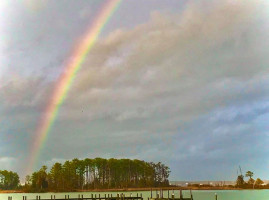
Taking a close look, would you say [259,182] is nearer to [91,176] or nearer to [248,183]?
[248,183]

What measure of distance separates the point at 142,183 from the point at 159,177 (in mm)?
18039

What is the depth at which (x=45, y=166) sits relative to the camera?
181500 millimetres

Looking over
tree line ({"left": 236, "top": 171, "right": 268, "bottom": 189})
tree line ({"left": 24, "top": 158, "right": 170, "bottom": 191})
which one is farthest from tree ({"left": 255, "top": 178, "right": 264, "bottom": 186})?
tree line ({"left": 24, "top": 158, "right": 170, "bottom": 191})

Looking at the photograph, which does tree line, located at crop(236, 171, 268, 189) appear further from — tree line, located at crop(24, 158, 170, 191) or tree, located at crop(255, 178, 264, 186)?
tree line, located at crop(24, 158, 170, 191)

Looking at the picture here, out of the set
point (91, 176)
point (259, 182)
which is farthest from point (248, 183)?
point (91, 176)

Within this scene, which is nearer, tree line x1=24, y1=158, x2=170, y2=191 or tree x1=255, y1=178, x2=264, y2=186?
tree line x1=24, y1=158, x2=170, y2=191

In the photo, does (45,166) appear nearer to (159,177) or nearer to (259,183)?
(159,177)

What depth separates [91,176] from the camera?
175875 mm

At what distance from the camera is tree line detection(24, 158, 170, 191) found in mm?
167500

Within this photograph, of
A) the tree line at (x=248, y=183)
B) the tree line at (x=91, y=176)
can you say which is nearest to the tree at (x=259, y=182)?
the tree line at (x=248, y=183)

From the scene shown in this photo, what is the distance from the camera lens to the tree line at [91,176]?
168 metres

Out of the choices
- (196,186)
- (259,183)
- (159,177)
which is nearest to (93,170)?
(159,177)

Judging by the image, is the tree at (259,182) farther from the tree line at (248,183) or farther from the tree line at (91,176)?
the tree line at (91,176)

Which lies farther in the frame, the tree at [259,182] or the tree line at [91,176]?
the tree at [259,182]
